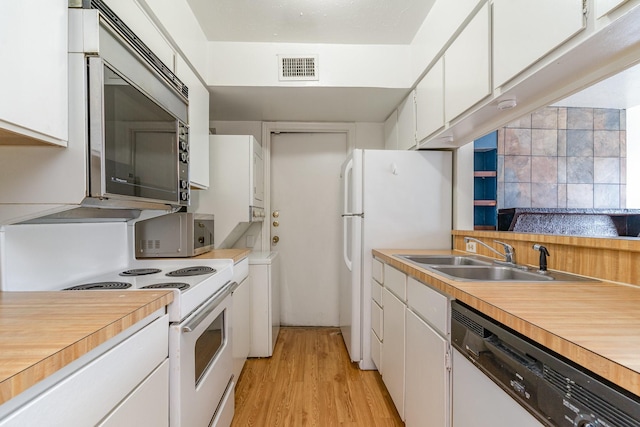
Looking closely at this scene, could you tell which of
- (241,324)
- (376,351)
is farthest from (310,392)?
(241,324)

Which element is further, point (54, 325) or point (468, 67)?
point (468, 67)

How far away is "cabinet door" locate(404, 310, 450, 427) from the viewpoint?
3.72 ft

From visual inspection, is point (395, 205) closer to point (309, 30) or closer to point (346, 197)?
point (346, 197)

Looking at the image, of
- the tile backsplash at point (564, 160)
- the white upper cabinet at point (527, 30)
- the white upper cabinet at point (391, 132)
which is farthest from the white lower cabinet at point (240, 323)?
the tile backsplash at point (564, 160)

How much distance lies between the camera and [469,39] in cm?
149

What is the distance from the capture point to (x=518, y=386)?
2.36 feet

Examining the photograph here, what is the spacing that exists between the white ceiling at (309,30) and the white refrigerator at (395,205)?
1.84ft

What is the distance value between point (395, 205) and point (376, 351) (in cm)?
103

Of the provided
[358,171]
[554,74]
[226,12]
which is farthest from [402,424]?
[226,12]

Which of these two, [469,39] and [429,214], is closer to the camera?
[469,39]

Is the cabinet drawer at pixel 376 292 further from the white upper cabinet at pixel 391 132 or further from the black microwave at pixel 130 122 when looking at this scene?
the black microwave at pixel 130 122

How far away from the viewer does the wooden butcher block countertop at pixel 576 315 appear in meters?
0.52

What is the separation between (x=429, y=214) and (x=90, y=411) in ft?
6.94

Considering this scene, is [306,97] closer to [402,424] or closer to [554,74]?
[554,74]
